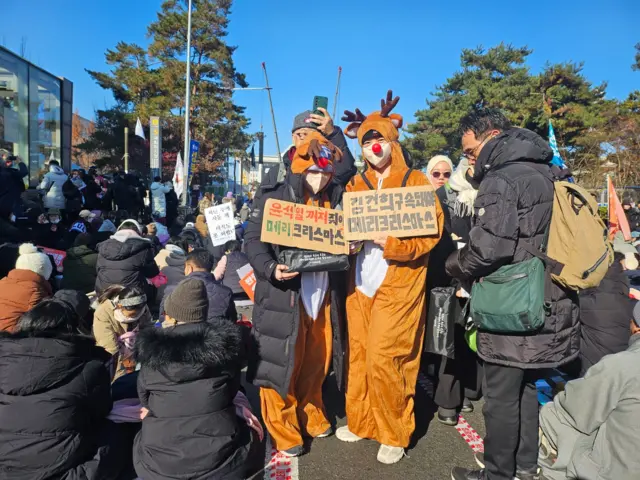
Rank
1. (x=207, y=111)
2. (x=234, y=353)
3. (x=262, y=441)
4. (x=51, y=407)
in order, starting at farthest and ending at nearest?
1. (x=207, y=111)
2. (x=262, y=441)
3. (x=234, y=353)
4. (x=51, y=407)

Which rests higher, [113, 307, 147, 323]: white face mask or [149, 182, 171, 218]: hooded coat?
[149, 182, 171, 218]: hooded coat

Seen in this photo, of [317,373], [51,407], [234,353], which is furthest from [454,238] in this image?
[51,407]

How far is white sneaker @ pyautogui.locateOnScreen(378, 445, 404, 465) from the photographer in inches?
114

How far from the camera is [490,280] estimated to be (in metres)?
2.44

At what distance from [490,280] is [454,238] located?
1058 mm

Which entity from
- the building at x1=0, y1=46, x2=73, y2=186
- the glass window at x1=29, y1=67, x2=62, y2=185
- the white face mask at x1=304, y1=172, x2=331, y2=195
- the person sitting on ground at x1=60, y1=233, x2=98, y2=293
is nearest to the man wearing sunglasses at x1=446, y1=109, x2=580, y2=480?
the white face mask at x1=304, y1=172, x2=331, y2=195

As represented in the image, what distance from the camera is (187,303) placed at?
269 centimetres

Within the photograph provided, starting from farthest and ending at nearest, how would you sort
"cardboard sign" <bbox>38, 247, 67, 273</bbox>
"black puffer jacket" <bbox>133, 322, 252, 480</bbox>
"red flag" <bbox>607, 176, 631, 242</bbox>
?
"cardboard sign" <bbox>38, 247, 67, 273</bbox> → "red flag" <bbox>607, 176, 631, 242</bbox> → "black puffer jacket" <bbox>133, 322, 252, 480</bbox>

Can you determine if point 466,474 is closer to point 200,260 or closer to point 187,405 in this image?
point 187,405

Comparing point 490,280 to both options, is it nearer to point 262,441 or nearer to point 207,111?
point 262,441

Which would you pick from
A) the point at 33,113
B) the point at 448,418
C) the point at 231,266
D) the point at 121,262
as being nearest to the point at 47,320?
the point at 448,418

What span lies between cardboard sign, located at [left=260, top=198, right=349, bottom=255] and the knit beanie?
0.49 meters

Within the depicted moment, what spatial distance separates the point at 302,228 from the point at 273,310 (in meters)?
0.54

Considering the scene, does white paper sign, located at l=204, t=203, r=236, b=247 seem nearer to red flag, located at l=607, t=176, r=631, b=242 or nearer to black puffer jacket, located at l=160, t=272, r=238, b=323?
black puffer jacket, located at l=160, t=272, r=238, b=323
